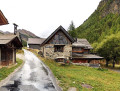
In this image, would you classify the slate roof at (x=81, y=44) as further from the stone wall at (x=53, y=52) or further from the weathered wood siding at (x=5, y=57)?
the weathered wood siding at (x=5, y=57)

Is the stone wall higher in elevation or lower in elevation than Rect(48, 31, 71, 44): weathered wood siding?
lower

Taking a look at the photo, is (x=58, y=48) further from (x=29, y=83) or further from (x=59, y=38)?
(x=29, y=83)

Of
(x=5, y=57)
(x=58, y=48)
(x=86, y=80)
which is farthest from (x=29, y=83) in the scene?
(x=58, y=48)

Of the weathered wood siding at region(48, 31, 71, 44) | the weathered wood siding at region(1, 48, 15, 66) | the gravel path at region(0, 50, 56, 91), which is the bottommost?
the gravel path at region(0, 50, 56, 91)

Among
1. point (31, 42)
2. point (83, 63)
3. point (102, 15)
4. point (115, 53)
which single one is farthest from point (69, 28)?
point (102, 15)

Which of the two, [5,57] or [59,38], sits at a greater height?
[59,38]

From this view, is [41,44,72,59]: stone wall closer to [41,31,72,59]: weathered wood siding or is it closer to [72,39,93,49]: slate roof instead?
[41,31,72,59]: weathered wood siding

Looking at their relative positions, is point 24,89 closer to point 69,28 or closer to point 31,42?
point 31,42

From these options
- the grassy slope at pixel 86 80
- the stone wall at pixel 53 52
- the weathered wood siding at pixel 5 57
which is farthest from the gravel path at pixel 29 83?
the stone wall at pixel 53 52

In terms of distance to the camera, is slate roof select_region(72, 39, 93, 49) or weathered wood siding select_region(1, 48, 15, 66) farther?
slate roof select_region(72, 39, 93, 49)

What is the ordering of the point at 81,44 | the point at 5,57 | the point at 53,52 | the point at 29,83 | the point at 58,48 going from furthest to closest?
1. the point at 81,44
2. the point at 58,48
3. the point at 53,52
4. the point at 5,57
5. the point at 29,83

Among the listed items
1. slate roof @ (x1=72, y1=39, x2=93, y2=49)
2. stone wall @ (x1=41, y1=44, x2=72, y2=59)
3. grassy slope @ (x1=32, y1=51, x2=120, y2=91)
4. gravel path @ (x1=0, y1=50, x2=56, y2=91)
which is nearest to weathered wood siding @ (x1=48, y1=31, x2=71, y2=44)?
stone wall @ (x1=41, y1=44, x2=72, y2=59)

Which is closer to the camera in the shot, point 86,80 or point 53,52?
point 86,80

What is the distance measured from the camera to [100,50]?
5022 centimetres
